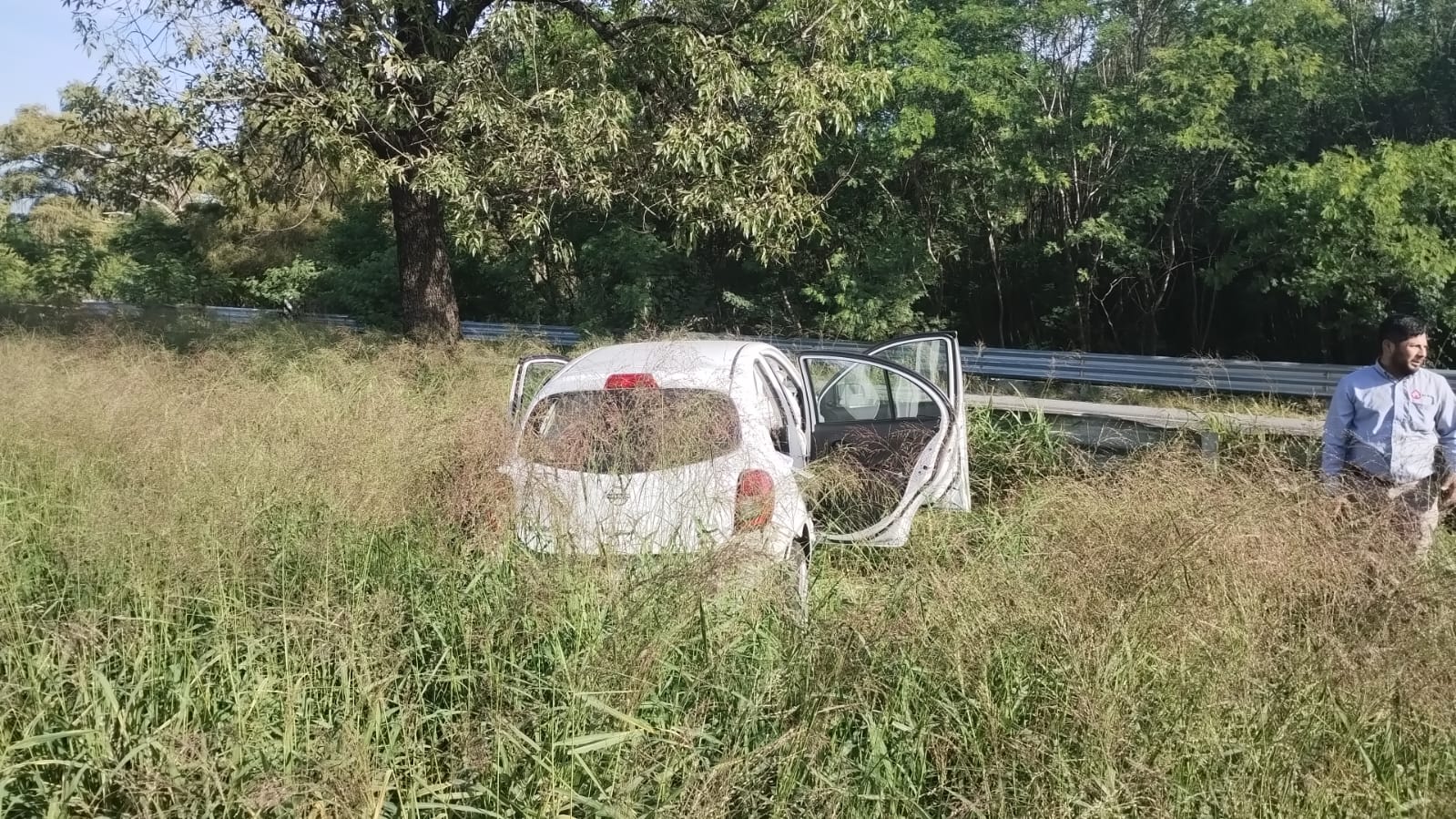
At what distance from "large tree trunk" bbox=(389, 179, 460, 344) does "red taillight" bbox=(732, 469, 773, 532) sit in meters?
8.99

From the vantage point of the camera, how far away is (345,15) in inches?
433

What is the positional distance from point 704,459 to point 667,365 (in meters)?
0.84

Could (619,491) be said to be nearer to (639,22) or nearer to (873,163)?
(639,22)

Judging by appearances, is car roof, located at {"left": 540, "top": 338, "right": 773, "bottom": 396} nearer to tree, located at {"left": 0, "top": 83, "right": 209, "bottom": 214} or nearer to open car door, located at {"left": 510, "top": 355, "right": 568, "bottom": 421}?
open car door, located at {"left": 510, "top": 355, "right": 568, "bottom": 421}

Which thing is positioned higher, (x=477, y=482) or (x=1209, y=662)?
(x=477, y=482)

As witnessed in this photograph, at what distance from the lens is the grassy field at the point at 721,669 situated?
276cm

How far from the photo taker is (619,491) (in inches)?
172

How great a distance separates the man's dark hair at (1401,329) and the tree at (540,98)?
739cm

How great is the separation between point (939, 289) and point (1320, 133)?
25.3 feet

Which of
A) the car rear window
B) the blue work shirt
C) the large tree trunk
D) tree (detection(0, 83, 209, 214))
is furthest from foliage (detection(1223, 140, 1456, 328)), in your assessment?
tree (detection(0, 83, 209, 214))

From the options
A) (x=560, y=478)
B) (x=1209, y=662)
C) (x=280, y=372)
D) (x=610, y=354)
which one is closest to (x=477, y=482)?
(x=560, y=478)

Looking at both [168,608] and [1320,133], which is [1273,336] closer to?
[1320,133]

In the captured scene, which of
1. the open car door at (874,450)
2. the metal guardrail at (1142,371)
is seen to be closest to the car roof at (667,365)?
the open car door at (874,450)

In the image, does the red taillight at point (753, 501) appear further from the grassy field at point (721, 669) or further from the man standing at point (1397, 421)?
the man standing at point (1397, 421)
